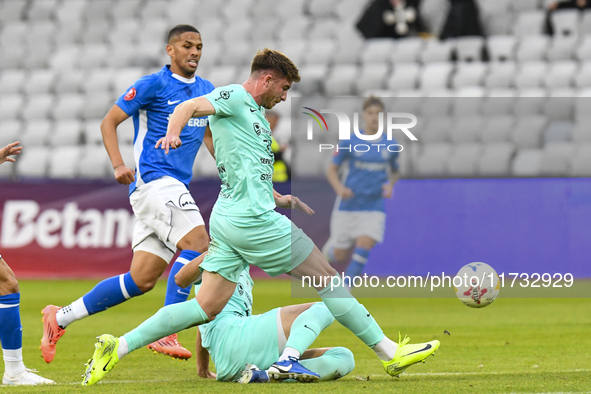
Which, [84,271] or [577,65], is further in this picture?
[577,65]

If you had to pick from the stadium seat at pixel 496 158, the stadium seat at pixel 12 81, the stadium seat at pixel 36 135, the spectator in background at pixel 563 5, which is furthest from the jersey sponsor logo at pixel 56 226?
the spectator in background at pixel 563 5

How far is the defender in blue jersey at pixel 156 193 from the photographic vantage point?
5.22 meters

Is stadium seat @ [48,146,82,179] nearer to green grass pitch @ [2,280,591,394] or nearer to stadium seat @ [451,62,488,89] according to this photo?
green grass pitch @ [2,280,591,394]

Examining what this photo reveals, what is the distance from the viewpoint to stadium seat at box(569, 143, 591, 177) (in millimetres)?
11531

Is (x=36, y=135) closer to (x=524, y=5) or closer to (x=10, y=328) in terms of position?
(x=524, y=5)

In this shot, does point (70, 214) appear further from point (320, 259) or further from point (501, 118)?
point (320, 259)

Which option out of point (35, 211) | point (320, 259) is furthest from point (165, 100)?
point (35, 211)

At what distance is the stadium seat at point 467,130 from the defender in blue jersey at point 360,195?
482cm

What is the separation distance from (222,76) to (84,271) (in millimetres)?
5326

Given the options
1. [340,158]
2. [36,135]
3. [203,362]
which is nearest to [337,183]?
[340,158]

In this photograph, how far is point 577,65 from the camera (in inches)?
523

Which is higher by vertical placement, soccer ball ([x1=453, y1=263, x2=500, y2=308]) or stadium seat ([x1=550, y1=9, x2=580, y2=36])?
stadium seat ([x1=550, y1=9, x2=580, y2=36])

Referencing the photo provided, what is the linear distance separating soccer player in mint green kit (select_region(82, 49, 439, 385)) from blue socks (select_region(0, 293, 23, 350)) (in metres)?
0.76

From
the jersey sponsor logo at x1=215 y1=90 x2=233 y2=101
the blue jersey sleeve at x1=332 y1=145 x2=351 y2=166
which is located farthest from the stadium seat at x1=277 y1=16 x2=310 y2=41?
the jersey sponsor logo at x1=215 y1=90 x2=233 y2=101
